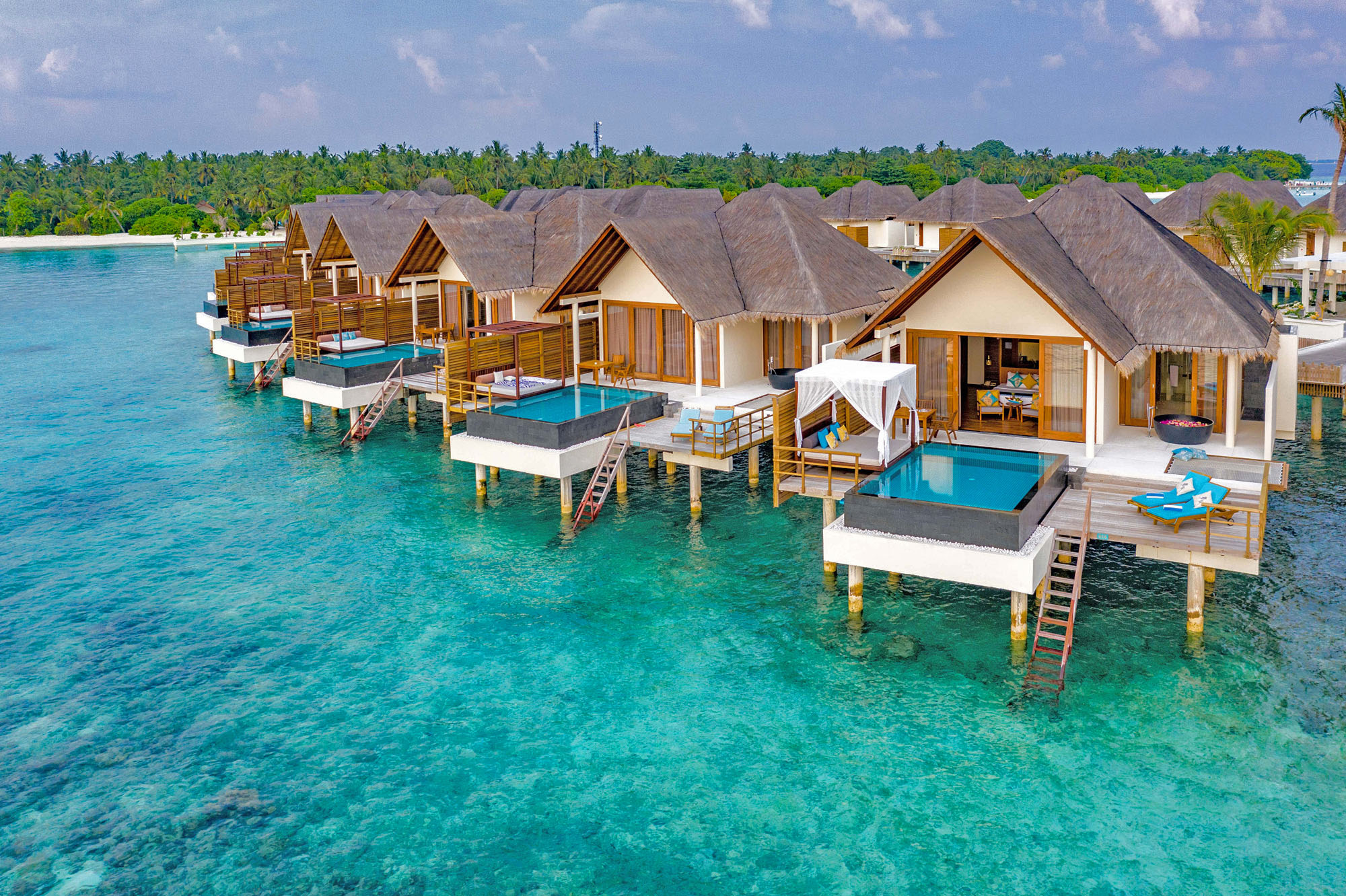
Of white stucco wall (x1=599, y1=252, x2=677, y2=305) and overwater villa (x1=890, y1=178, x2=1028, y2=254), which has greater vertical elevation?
overwater villa (x1=890, y1=178, x2=1028, y2=254)

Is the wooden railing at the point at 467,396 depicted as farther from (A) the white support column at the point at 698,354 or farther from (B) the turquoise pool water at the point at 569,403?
(A) the white support column at the point at 698,354

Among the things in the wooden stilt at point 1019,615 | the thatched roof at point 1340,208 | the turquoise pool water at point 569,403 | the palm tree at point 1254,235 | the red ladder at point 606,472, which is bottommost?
the wooden stilt at point 1019,615

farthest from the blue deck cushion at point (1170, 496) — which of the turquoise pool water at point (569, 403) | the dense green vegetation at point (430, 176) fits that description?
the dense green vegetation at point (430, 176)

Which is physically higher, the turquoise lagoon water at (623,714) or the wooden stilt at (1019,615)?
the wooden stilt at (1019,615)

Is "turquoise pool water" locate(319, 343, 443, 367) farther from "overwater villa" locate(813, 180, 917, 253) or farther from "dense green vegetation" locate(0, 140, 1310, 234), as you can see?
"dense green vegetation" locate(0, 140, 1310, 234)

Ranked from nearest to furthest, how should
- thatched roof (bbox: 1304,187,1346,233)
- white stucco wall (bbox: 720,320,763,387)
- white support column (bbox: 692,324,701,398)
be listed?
white support column (bbox: 692,324,701,398) → white stucco wall (bbox: 720,320,763,387) → thatched roof (bbox: 1304,187,1346,233)

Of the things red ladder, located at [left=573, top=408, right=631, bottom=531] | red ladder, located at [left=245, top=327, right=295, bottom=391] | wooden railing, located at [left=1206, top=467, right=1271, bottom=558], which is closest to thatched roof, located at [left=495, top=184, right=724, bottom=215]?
red ladder, located at [left=245, top=327, right=295, bottom=391]

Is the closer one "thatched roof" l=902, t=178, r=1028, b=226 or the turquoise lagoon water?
the turquoise lagoon water
